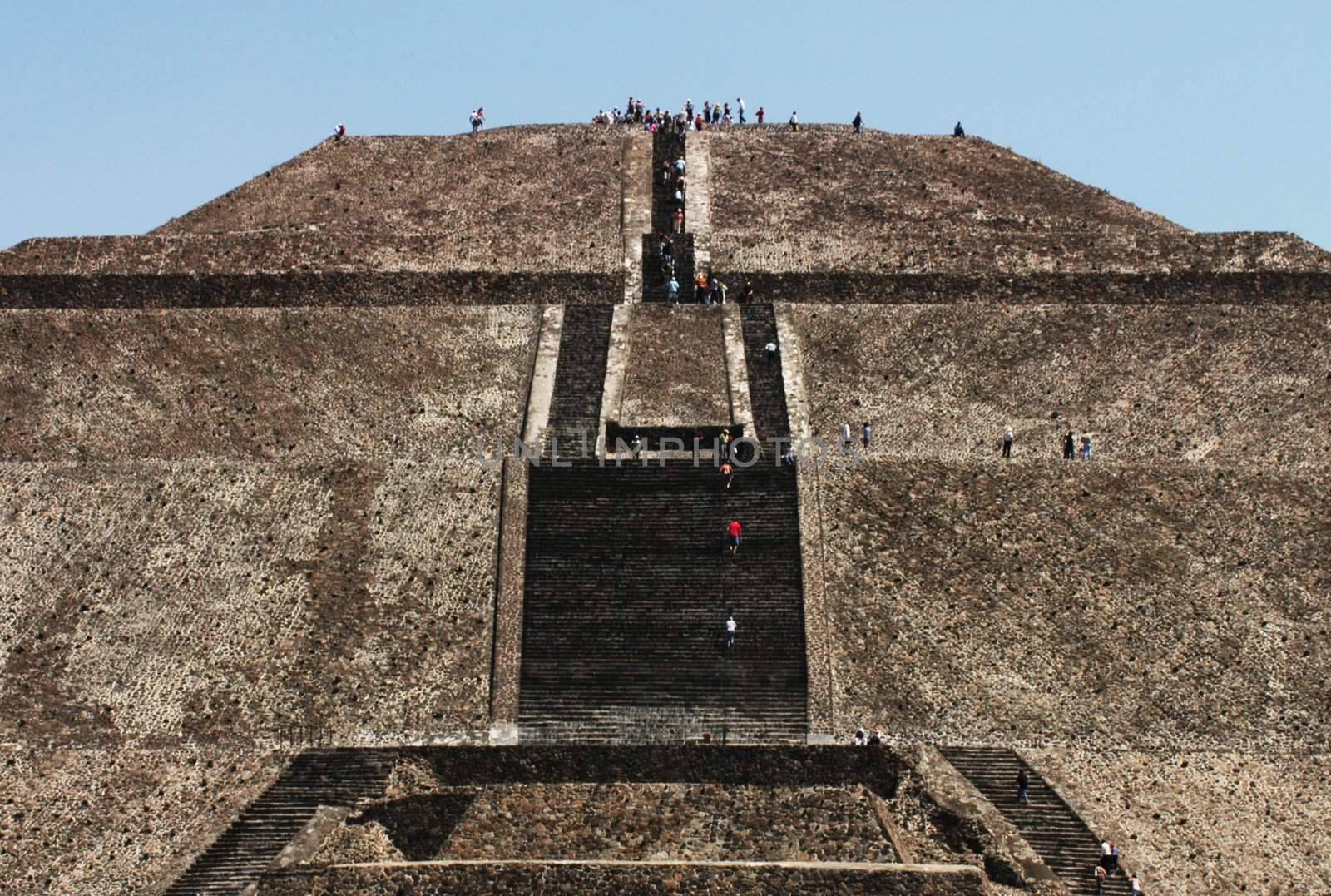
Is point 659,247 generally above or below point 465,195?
below

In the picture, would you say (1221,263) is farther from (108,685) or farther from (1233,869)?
(108,685)

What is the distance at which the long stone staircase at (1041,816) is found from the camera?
3425 centimetres

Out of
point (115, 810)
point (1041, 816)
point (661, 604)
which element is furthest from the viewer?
point (661, 604)

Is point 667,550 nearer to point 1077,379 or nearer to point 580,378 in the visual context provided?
point 580,378

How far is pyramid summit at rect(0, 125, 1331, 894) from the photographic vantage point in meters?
35.0

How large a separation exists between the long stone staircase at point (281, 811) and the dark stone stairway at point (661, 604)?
12.1ft

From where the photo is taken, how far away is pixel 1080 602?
42000 millimetres

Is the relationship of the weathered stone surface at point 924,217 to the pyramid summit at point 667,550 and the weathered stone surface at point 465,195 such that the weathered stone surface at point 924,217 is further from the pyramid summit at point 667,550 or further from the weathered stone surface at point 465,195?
the weathered stone surface at point 465,195

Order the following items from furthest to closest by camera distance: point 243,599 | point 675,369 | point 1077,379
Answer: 1. point 675,369
2. point 1077,379
3. point 243,599

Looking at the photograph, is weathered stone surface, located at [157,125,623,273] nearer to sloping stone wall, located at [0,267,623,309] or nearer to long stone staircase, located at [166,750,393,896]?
sloping stone wall, located at [0,267,623,309]

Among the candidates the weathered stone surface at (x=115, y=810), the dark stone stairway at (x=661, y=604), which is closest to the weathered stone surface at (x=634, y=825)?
the weathered stone surface at (x=115, y=810)

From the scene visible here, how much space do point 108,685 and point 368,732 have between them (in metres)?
6.06

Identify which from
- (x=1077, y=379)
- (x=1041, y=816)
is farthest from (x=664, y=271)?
(x=1041, y=816)

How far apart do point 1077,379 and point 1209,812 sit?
17295 mm
